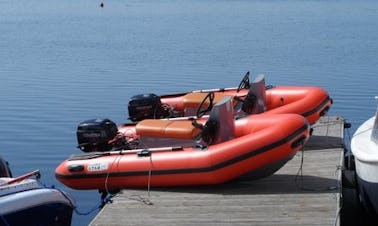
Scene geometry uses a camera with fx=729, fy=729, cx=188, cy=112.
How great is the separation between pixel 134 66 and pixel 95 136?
12631mm

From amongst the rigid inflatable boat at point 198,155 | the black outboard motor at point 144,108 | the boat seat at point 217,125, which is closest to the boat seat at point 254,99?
the rigid inflatable boat at point 198,155

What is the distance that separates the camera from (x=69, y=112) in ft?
44.7

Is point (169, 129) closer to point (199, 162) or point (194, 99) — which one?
point (199, 162)

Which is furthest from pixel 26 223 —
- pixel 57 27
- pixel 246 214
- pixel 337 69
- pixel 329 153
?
pixel 57 27

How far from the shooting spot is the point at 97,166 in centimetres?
726

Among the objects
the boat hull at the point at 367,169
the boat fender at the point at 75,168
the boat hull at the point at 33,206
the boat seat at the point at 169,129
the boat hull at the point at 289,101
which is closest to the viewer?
the boat hull at the point at 33,206

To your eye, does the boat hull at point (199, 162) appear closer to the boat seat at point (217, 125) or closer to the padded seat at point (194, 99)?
the boat seat at point (217, 125)

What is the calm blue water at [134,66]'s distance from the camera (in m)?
12.3

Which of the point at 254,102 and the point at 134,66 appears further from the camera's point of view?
the point at 134,66

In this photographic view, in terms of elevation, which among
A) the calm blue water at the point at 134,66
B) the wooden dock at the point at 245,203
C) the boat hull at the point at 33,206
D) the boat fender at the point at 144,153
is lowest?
the calm blue water at the point at 134,66

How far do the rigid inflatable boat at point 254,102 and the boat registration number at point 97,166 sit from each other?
1.88 metres

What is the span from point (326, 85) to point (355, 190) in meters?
8.75

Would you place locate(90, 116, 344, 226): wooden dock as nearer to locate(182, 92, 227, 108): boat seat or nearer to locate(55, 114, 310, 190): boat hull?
locate(55, 114, 310, 190): boat hull

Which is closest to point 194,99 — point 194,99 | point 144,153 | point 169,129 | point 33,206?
point 194,99
